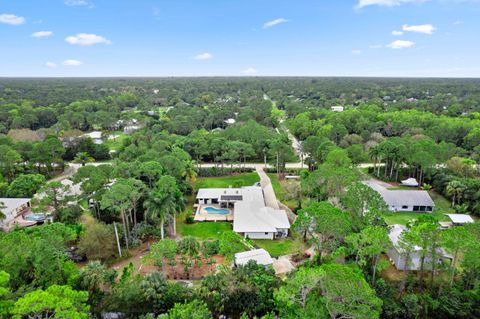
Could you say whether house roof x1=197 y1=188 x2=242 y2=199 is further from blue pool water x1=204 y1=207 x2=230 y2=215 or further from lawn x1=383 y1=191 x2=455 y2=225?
lawn x1=383 y1=191 x2=455 y2=225

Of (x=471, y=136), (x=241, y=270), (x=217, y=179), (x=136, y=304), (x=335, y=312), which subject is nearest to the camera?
(x=335, y=312)

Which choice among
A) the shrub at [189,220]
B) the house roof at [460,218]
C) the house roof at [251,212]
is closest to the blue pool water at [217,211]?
the house roof at [251,212]

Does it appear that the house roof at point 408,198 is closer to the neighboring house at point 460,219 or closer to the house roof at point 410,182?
the neighboring house at point 460,219

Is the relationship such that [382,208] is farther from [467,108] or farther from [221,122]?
[467,108]

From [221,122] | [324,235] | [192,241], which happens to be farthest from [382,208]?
[221,122]

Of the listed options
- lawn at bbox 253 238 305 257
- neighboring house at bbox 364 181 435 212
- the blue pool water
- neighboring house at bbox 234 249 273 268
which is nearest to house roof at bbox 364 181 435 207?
neighboring house at bbox 364 181 435 212
